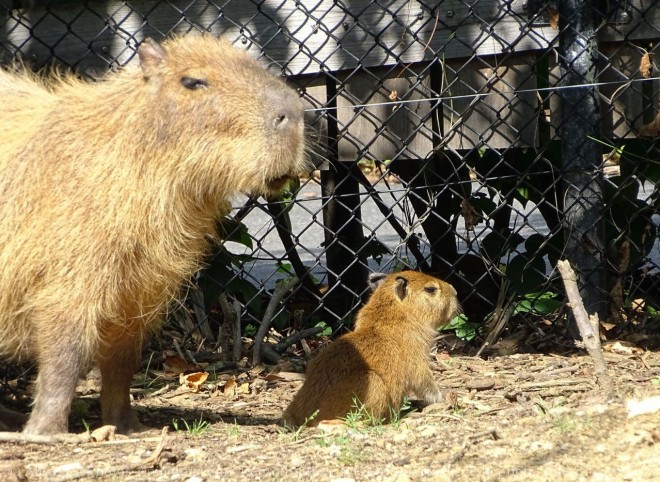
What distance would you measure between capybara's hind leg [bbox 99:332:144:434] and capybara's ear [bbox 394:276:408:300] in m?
1.51

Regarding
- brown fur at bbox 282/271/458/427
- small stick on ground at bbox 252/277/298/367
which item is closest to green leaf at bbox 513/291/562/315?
brown fur at bbox 282/271/458/427

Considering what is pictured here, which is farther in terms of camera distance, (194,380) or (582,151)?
(582,151)

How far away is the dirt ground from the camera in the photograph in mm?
3320

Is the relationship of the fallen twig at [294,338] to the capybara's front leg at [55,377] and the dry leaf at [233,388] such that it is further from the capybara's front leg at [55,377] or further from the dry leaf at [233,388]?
the capybara's front leg at [55,377]

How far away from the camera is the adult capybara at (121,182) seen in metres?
3.81

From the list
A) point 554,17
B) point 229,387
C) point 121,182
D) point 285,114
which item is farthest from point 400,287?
point 121,182

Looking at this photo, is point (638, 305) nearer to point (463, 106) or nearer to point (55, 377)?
point (463, 106)

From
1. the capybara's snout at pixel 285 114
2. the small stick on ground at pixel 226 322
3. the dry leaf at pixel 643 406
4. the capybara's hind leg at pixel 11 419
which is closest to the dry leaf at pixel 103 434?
the capybara's hind leg at pixel 11 419

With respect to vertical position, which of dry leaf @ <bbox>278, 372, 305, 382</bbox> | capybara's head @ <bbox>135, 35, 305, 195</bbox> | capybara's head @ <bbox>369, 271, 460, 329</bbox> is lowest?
dry leaf @ <bbox>278, 372, 305, 382</bbox>

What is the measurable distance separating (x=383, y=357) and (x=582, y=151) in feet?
5.76

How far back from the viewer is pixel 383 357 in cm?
492

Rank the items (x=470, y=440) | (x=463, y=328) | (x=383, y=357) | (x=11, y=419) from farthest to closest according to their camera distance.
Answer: (x=463, y=328) → (x=383, y=357) → (x=11, y=419) → (x=470, y=440)

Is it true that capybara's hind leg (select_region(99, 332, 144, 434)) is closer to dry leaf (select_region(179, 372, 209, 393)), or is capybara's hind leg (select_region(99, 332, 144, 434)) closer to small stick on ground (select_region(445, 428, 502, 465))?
dry leaf (select_region(179, 372, 209, 393))

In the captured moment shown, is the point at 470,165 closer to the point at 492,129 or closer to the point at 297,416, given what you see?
the point at 492,129
